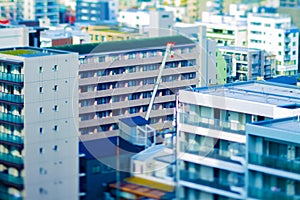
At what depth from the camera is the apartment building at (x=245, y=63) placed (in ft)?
31.0

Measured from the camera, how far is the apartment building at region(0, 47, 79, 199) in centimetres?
479

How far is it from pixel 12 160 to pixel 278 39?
689cm

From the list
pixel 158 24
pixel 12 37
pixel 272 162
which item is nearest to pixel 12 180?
pixel 272 162

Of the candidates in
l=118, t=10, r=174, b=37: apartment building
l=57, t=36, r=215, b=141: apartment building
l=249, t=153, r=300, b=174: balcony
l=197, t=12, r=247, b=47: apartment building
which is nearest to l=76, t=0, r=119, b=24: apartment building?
l=118, t=10, r=174, b=37: apartment building

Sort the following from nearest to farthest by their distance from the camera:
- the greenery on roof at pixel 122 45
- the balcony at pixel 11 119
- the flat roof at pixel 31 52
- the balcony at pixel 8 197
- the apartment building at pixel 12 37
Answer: the balcony at pixel 8 197 < the balcony at pixel 11 119 < the flat roof at pixel 31 52 < the apartment building at pixel 12 37 < the greenery on roof at pixel 122 45

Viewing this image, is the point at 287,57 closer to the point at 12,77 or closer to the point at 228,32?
the point at 228,32

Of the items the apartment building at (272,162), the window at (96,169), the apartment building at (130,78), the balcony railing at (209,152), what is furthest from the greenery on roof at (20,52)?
the apartment building at (272,162)

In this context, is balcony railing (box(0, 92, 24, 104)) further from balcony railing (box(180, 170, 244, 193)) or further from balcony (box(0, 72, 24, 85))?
balcony railing (box(180, 170, 244, 193))

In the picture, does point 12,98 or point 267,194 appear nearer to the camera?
point 267,194

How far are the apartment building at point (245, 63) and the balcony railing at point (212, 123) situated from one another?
13.6 feet

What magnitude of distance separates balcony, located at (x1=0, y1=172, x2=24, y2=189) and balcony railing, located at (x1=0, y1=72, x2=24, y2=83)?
70 centimetres

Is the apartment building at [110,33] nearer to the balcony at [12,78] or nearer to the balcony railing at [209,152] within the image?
the balcony at [12,78]

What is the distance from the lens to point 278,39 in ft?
37.2

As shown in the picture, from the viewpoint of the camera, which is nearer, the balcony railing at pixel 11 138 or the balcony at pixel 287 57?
the balcony railing at pixel 11 138
